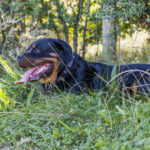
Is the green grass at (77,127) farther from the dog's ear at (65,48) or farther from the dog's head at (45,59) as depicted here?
the dog's ear at (65,48)

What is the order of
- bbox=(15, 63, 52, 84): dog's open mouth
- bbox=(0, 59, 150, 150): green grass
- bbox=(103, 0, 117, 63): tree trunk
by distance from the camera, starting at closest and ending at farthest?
bbox=(0, 59, 150, 150): green grass
bbox=(15, 63, 52, 84): dog's open mouth
bbox=(103, 0, 117, 63): tree trunk

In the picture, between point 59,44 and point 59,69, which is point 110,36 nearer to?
point 59,44

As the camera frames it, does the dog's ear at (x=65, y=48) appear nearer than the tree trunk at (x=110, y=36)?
Yes

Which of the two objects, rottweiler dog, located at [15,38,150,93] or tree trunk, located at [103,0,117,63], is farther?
tree trunk, located at [103,0,117,63]

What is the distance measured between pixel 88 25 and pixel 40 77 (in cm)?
415

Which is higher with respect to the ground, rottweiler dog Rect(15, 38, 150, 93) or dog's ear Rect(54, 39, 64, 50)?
dog's ear Rect(54, 39, 64, 50)

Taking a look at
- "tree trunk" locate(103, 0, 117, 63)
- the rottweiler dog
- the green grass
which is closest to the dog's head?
the rottweiler dog

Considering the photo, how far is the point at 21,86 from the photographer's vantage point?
339cm

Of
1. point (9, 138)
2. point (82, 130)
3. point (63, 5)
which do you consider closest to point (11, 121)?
point (9, 138)

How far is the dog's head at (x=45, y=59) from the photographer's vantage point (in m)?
3.38

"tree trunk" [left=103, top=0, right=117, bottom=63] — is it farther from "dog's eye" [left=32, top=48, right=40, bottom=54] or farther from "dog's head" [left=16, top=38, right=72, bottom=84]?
"dog's eye" [left=32, top=48, right=40, bottom=54]

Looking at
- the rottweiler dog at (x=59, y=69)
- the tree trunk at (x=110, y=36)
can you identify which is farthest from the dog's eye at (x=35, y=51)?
the tree trunk at (x=110, y=36)

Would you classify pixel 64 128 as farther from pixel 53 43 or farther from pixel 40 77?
pixel 53 43

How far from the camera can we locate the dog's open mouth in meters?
3.34
